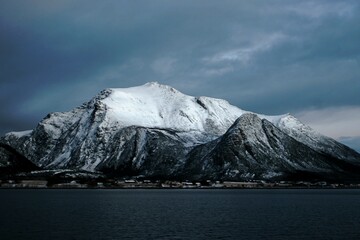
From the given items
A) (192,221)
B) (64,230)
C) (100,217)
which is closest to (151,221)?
(192,221)

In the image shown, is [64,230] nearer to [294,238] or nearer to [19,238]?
[19,238]

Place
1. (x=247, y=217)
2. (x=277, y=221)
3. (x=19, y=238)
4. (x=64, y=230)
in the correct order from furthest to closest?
(x=247, y=217) → (x=277, y=221) → (x=64, y=230) → (x=19, y=238)

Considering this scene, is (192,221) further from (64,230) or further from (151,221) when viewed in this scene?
(64,230)

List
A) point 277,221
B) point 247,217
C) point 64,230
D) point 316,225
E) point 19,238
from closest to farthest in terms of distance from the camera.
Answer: point 19,238
point 64,230
point 316,225
point 277,221
point 247,217

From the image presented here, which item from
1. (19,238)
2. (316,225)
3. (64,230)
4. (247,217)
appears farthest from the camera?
(247,217)

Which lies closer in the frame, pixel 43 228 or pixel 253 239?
pixel 253 239

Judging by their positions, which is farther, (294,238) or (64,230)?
(64,230)

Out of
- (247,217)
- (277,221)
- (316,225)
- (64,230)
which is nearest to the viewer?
(64,230)

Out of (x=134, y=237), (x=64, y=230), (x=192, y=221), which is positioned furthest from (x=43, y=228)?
(x=192, y=221)
